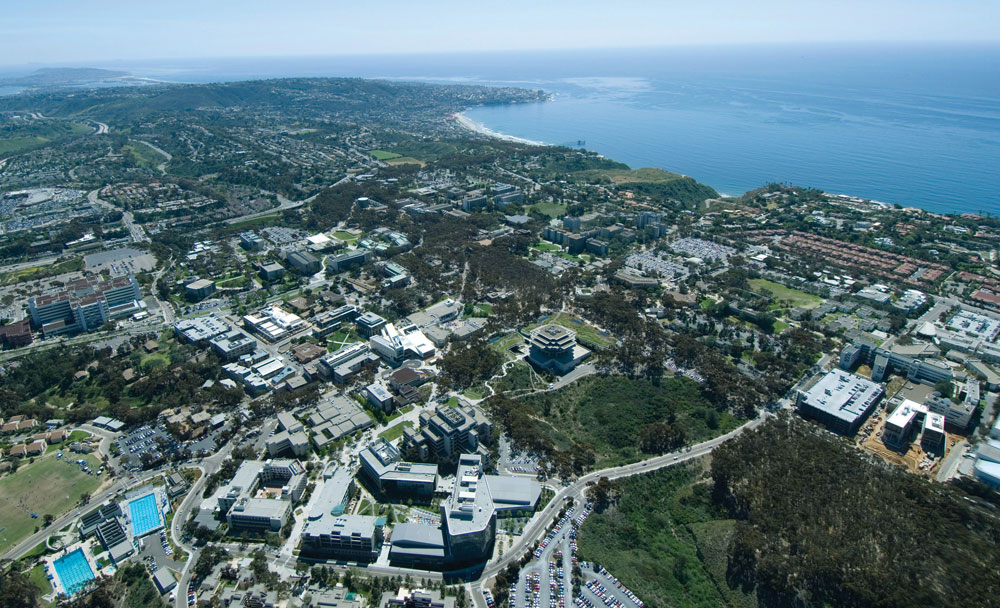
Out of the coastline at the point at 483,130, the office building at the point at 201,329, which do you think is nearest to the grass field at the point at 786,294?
the office building at the point at 201,329

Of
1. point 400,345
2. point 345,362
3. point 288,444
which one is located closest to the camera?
point 288,444

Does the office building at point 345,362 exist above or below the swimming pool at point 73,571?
above

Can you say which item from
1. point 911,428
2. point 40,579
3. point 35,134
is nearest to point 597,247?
point 911,428

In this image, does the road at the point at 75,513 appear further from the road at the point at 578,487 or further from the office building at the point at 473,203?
the office building at the point at 473,203

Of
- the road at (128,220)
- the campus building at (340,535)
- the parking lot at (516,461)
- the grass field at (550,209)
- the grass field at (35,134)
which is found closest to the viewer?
the campus building at (340,535)

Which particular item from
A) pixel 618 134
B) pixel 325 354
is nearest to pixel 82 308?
pixel 325 354

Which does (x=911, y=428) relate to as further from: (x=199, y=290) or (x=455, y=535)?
(x=199, y=290)
